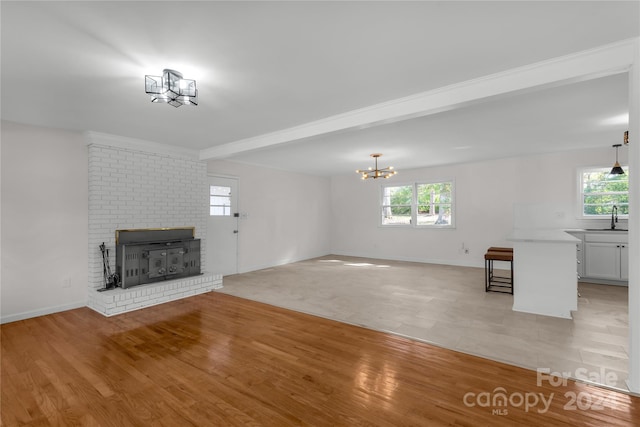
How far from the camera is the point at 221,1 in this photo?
1.64 metres

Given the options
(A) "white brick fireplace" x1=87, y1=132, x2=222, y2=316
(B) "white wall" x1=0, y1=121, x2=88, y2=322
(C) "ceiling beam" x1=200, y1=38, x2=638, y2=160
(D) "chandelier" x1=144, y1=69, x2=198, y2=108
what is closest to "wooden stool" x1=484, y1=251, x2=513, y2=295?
(C) "ceiling beam" x1=200, y1=38, x2=638, y2=160

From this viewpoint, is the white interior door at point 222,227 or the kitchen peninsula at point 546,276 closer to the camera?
the kitchen peninsula at point 546,276

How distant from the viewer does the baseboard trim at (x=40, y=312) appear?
3.58 metres

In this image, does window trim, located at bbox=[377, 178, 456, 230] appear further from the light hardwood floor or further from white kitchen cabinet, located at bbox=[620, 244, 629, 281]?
white kitchen cabinet, located at bbox=[620, 244, 629, 281]

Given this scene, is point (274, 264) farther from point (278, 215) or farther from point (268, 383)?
point (268, 383)

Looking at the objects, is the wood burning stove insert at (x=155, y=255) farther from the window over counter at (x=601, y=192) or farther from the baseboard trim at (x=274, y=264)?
the window over counter at (x=601, y=192)

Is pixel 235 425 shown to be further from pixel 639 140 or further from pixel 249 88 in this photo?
pixel 639 140

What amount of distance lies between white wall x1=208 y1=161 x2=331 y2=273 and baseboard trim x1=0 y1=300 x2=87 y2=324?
285cm

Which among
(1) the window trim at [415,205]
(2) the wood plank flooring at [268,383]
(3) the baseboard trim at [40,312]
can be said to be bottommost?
(2) the wood plank flooring at [268,383]

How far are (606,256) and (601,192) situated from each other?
131 centimetres

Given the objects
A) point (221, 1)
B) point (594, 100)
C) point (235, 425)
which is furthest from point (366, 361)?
point (594, 100)

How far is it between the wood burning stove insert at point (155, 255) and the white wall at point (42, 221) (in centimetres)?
58

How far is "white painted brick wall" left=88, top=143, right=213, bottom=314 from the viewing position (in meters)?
4.22

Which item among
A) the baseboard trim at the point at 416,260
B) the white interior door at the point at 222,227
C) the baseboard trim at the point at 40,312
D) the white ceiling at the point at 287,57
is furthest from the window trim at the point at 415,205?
the baseboard trim at the point at 40,312
